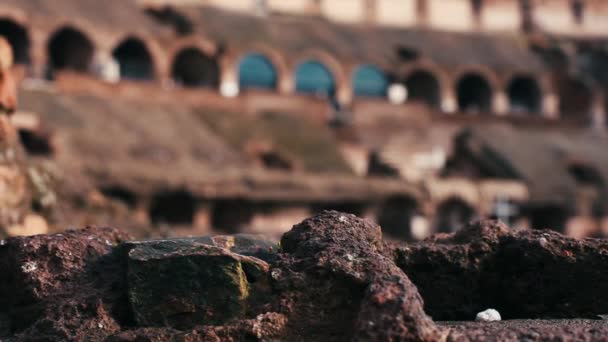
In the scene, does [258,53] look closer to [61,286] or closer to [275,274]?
[61,286]

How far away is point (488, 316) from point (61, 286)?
3.00 meters

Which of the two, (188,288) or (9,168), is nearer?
(188,288)

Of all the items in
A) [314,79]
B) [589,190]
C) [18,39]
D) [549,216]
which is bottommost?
[549,216]

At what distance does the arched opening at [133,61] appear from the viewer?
42.0 m

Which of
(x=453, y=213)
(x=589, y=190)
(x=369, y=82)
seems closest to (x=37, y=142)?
(x=453, y=213)

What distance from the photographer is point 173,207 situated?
81.8ft

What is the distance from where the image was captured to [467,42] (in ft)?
171

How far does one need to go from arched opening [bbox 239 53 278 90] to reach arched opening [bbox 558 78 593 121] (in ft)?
46.8

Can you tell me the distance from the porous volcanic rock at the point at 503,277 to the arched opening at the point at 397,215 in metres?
20.5

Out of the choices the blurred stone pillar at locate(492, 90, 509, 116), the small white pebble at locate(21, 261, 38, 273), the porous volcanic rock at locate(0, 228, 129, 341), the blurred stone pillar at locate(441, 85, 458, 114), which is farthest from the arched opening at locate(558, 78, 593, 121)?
the small white pebble at locate(21, 261, 38, 273)

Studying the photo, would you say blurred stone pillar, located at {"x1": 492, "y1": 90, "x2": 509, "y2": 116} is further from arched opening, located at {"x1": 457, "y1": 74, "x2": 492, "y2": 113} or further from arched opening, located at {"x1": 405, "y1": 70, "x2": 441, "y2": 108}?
arched opening, located at {"x1": 405, "y1": 70, "x2": 441, "y2": 108}

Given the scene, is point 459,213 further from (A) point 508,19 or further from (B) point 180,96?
(A) point 508,19

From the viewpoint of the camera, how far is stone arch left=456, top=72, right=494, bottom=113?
1957 inches

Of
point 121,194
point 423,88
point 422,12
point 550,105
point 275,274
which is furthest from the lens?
point 422,12
